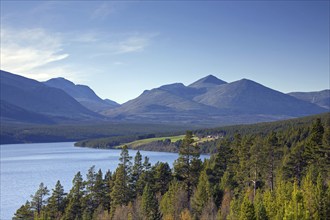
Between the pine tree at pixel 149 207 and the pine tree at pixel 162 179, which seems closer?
the pine tree at pixel 149 207

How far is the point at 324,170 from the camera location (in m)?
63.3

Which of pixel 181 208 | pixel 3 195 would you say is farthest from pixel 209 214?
pixel 3 195

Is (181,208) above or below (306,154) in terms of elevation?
below

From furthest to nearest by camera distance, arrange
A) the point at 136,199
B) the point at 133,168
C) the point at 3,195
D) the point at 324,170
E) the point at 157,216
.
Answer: the point at 3,195 < the point at 133,168 < the point at 136,199 < the point at 324,170 < the point at 157,216

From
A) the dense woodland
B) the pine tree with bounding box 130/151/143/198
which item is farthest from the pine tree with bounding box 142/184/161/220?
the pine tree with bounding box 130/151/143/198

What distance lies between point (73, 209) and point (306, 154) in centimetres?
3472

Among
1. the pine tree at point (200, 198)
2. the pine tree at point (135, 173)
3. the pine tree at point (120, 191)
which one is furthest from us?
the pine tree at point (135, 173)

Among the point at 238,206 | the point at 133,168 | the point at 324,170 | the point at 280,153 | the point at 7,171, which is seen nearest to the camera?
the point at 238,206

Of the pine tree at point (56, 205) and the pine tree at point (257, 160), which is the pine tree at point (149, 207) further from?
the pine tree at point (257, 160)

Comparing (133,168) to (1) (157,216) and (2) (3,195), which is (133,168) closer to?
(1) (157,216)

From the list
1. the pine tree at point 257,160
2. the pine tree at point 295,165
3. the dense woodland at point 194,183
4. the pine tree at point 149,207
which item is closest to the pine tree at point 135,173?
the dense woodland at point 194,183

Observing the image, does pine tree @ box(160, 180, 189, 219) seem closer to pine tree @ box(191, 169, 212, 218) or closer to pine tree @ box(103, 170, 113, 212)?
pine tree @ box(191, 169, 212, 218)

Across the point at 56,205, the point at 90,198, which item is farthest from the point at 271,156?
the point at 56,205

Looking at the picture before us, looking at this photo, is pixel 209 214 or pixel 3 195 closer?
pixel 209 214
